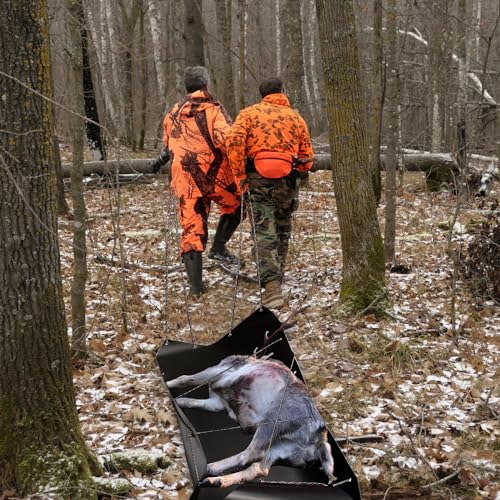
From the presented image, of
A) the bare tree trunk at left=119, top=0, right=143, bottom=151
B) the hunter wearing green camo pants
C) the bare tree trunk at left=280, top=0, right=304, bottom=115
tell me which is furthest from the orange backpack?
the bare tree trunk at left=119, top=0, right=143, bottom=151

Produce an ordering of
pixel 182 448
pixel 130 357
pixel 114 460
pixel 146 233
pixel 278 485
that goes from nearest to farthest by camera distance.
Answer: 1. pixel 278 485
2. pixel 114 460
3. pixel 182 448
4. pixel 130 357
5. pixel 146 233

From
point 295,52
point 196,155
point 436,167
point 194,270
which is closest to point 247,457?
point 194,270

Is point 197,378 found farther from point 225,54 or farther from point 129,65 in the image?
point 129,65

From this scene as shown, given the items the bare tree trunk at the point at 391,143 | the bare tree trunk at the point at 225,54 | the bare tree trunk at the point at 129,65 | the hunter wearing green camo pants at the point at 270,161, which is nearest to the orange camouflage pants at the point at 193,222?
the hunter wearing green camo pants at the point at 270,161

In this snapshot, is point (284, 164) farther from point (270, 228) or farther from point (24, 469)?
point (24, 469)

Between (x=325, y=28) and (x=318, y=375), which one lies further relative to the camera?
(x=325, y=28)

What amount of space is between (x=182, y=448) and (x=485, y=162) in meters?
13.5

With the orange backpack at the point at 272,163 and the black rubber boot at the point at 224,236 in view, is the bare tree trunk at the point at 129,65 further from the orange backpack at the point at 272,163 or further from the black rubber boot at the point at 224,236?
the orange backpack at the point at 272,163

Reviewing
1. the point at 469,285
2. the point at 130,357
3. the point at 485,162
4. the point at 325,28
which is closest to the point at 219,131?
the point at 325,28

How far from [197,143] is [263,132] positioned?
0.77 meters

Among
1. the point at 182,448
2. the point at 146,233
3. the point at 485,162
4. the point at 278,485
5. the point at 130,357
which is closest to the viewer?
the point at 278,485

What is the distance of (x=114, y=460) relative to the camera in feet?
11.6

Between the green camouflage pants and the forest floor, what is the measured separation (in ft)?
1.34

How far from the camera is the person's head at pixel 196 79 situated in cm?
672
